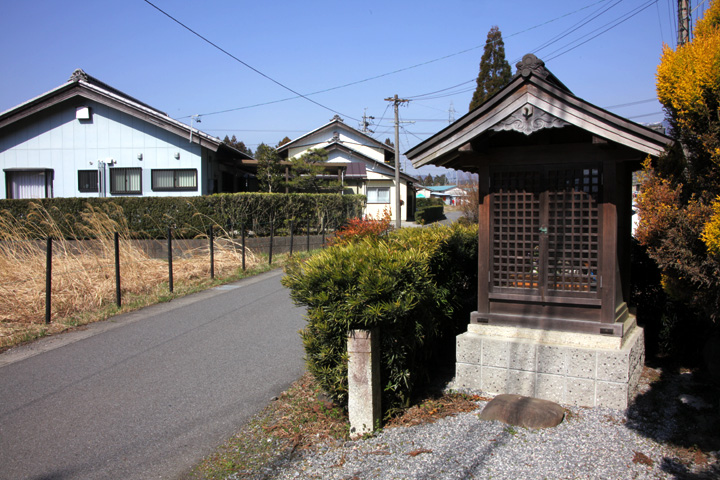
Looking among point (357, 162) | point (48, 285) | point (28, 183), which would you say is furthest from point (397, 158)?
point (48, 285)

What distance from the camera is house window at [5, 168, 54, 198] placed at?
890 inches

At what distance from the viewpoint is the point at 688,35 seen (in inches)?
474

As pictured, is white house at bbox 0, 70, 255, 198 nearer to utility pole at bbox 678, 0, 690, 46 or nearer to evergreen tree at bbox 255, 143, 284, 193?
evergreen tree at bbox 255, 143, 284, 193

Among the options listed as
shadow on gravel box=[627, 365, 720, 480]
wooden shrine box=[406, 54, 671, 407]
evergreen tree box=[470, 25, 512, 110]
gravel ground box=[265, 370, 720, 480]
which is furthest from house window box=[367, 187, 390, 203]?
gravel ground box=[265, 370, 720, 480]

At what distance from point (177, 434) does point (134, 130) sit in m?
20.3

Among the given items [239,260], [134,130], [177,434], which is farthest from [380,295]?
[134,130]

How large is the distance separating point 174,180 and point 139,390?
59.2ft

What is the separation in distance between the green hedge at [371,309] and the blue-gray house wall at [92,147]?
740 inches

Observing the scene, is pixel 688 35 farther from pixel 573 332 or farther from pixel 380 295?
pixel 380 295

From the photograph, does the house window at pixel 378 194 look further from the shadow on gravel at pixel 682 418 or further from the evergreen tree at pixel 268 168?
the shadow on gravel at pixel 682 418

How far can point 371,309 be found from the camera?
4344 millimetres

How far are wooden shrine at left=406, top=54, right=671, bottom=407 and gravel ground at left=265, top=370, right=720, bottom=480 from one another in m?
0.46

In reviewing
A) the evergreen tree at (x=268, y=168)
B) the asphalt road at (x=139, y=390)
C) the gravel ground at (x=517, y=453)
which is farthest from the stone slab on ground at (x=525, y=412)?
the evergreen tree at (x=268, y=168)

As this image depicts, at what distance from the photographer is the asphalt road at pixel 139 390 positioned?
430 cm
